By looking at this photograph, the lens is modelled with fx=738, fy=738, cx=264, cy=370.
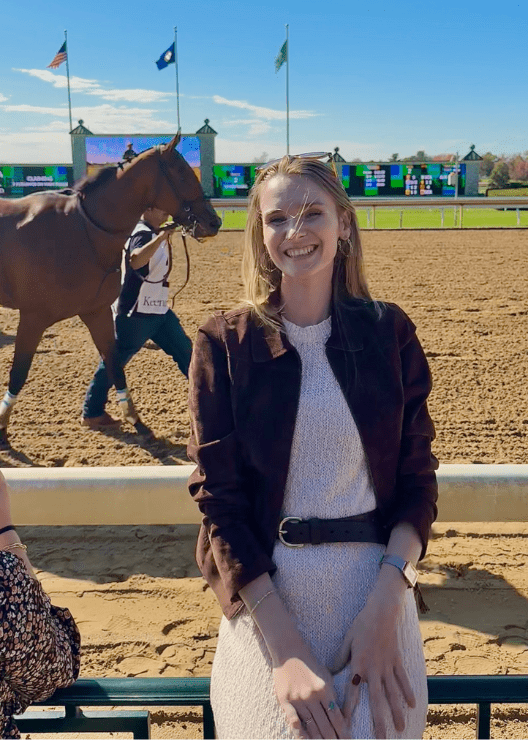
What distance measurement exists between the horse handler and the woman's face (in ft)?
11.0

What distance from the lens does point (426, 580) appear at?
3.49 m

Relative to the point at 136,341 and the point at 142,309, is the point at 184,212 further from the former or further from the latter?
the point at 136,341

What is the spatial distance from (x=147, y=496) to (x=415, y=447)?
2188mm

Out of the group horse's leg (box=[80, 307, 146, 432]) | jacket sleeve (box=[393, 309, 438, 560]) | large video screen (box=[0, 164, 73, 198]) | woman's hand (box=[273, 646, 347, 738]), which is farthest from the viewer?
large video screen (box=[0, 164, 73, 198])

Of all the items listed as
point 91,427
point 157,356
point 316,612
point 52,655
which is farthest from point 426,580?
point 157,356

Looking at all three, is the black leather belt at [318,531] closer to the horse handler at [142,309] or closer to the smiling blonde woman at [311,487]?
the smiling blonde woman at [311,487]

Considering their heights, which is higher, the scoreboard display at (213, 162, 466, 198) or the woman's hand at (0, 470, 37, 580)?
the scoreboard display at (213, 162, 466, 198)

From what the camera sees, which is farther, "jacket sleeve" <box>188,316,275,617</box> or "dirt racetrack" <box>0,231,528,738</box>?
"dirt racetrack" <box>0,231,528,738</box>

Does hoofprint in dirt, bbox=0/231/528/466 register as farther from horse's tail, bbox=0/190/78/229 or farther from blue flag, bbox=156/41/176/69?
blue flag, bbox=156/41/176/69

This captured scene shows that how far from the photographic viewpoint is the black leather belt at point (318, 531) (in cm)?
155

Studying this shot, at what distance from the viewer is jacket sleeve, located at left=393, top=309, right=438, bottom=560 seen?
5.43ft

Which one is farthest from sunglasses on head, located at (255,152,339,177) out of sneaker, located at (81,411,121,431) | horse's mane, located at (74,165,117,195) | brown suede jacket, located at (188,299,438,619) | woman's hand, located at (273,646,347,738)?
sneaker, located at (81,411,121,431)

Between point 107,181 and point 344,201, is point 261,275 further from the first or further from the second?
point 107,181

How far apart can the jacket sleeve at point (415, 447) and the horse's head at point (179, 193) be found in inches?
140
